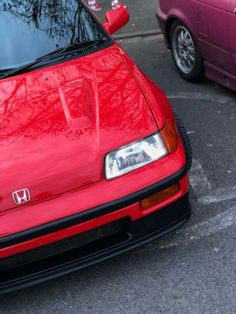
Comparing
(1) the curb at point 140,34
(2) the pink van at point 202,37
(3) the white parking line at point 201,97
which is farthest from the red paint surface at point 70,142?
(1) the curb at point 140,34

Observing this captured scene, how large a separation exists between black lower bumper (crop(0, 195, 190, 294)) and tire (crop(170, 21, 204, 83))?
2.50 metres

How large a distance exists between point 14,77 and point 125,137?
96cm

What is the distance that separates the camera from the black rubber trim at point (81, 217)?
247 cm

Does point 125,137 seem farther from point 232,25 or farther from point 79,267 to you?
point 232,25

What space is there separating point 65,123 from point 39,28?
1089 millimetres

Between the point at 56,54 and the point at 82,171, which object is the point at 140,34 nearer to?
the point at 56,54

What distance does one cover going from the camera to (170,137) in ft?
9.18

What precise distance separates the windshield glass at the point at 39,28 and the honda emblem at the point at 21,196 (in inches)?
45.0

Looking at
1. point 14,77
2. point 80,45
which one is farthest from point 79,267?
point 80,45

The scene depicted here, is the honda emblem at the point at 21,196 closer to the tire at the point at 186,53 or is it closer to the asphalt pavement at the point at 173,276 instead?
the asphalt pavement at the point at 173,276

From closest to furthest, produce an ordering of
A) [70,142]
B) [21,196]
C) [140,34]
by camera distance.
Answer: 1. [21,196]
2. [70,142]
3. [140,34]

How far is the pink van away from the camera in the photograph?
4289mm

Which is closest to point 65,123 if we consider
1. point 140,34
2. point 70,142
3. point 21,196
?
point 70,142

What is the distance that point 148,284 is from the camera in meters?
2.81
